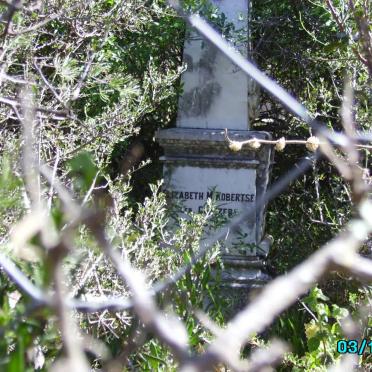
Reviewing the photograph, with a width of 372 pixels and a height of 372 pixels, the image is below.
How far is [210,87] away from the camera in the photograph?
501 centimetres

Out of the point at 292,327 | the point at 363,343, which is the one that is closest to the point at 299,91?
the point at 292,327

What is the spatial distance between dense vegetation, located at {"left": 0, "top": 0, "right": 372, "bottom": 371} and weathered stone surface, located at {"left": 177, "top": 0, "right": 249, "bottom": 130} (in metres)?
0.18

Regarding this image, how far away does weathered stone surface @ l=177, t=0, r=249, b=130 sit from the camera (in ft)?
16.4

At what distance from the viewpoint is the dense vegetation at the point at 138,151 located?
77.0 inches

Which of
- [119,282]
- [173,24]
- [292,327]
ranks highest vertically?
[173,24]

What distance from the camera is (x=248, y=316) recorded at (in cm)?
64

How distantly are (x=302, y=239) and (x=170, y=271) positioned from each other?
2145 millimetres

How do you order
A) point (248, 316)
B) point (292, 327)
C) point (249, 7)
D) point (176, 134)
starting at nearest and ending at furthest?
point (248, 316)
point (292, 327)
point (176, 134)
point (249, 7)

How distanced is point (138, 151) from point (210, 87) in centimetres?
364

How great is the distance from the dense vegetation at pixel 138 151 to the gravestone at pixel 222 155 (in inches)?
7.7

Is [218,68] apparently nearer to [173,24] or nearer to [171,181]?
[173,24]
